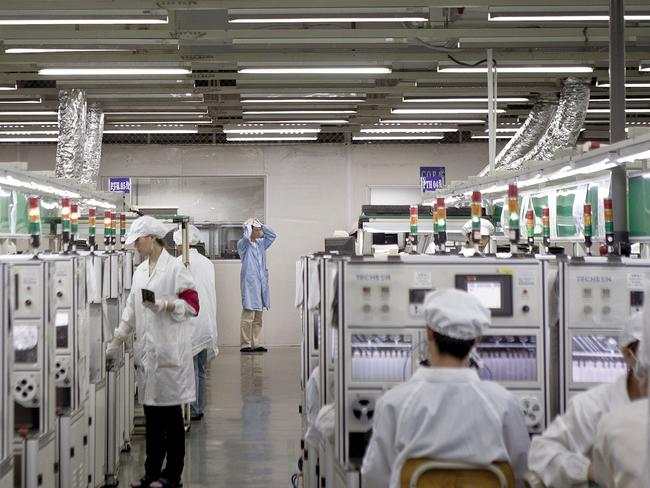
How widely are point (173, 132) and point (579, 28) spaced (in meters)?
7.56

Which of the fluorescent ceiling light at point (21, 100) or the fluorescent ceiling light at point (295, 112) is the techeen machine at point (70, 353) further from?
the fluorescent ceiling light at point (295, 112)

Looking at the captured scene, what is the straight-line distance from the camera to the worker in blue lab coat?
42.6 ft

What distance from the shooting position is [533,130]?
992cm

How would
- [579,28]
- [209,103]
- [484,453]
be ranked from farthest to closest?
1. [209,103]
2. [579,28]
3. [484,453]

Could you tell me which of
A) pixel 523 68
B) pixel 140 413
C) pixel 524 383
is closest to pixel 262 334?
pixel 140 413

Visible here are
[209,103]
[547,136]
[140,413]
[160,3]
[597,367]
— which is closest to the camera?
[597,367]

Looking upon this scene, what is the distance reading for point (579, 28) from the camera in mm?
7344

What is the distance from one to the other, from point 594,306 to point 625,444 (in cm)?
150

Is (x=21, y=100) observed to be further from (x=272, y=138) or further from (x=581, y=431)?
(x=581, y=431)

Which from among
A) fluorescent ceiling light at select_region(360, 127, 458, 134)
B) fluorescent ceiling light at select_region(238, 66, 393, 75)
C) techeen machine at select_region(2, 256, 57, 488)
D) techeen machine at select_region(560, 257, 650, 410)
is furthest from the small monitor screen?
fluorescent ceiling light at select_region(360, 127, 458, 134)

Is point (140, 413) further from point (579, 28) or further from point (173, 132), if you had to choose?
point (173, 132)

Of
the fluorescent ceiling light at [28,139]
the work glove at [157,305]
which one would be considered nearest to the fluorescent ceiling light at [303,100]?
the fluorescent ceiling light at [28,139]

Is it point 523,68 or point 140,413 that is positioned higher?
point 523,68

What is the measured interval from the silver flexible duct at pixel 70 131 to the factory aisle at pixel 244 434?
2.88 metres
